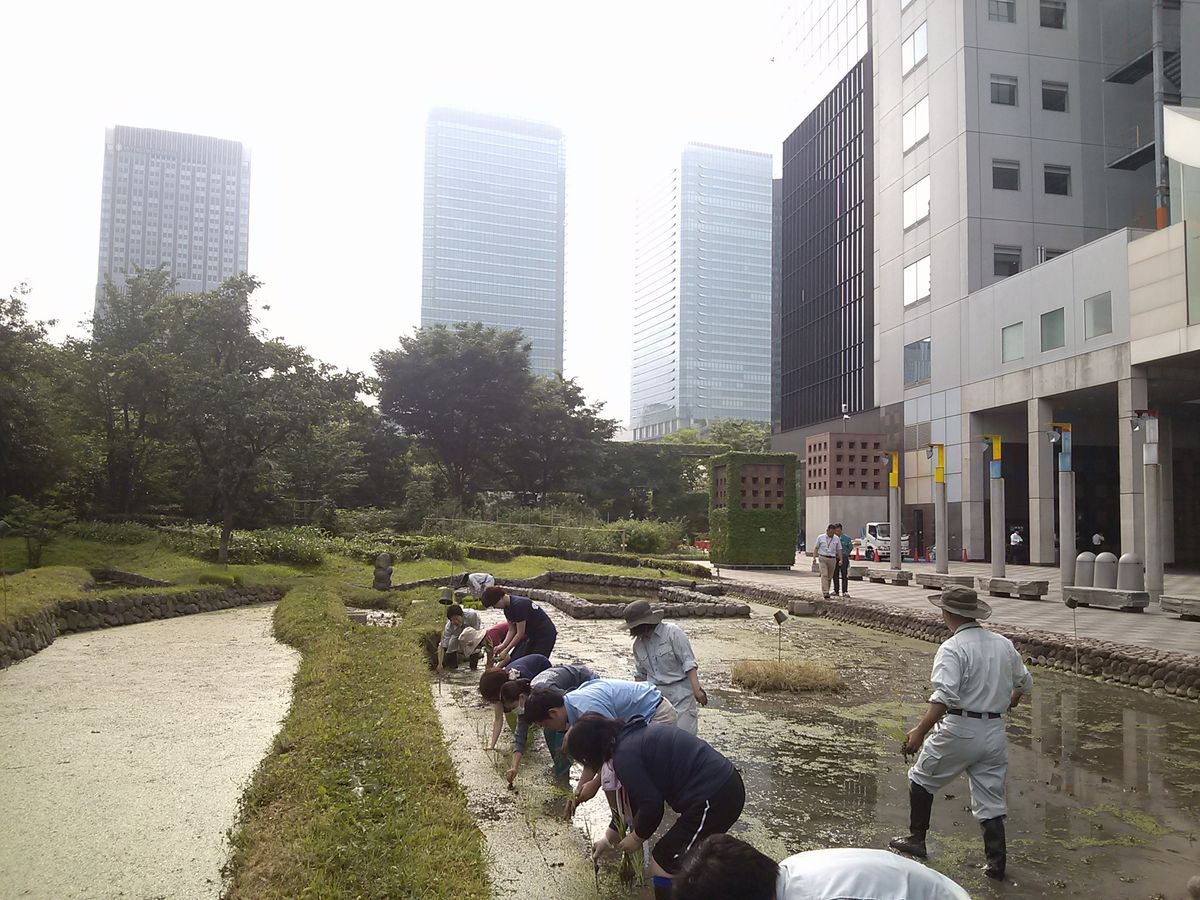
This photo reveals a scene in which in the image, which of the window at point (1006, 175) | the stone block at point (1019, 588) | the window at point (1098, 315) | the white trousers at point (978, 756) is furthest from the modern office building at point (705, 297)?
the white trousers at point (978, 756)

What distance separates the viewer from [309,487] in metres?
32.8

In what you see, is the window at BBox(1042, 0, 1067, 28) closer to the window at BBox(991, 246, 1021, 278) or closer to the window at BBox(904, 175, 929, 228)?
the window at BBox(904, 175, 929, 228)

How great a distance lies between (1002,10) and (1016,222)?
850 cm

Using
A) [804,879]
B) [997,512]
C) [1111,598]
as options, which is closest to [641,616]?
[804,879]

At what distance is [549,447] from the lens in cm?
4769

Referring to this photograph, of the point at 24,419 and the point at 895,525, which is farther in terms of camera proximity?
the point at 895,525

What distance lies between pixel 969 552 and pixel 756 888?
33041mm

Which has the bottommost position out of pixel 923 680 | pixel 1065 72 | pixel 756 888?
pixel 923 680

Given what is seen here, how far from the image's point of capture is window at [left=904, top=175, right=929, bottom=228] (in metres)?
35.8

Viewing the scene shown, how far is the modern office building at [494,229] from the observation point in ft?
429

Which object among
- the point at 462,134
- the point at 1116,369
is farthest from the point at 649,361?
the point at 1116,369

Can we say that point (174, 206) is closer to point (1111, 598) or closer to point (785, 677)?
point (1111, 598)

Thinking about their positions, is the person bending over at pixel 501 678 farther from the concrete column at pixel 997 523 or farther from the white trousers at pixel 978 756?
the concrete column at pixel 997 523

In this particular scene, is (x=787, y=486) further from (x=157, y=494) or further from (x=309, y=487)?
(x=157, y=494)
